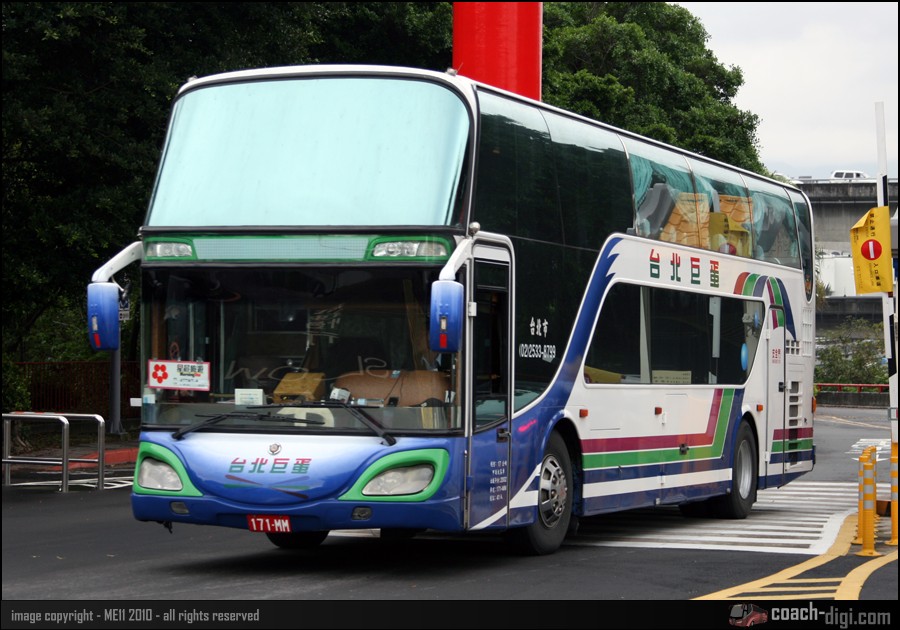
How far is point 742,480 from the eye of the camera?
18047 millimetres

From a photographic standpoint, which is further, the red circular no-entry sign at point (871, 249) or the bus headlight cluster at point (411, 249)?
the red circular no-entry sign at point (871, 249)

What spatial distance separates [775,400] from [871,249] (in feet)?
11.8

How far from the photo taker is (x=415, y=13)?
29156 millimetres

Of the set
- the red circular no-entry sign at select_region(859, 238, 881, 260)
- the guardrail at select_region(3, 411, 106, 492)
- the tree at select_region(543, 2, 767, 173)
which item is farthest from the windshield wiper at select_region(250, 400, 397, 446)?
the tree at select_region(543, 2, 767, 173)

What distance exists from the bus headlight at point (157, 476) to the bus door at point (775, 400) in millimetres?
Answer: 9064

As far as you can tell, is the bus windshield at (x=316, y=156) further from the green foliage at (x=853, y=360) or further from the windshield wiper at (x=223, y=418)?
the green foliage at (x=853, y=360)

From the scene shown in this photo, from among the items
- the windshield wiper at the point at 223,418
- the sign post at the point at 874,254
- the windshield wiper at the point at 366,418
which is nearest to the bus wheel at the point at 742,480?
the sign post at the point at 874,254

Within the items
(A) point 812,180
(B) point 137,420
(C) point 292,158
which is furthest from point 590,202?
(A) point 812,180

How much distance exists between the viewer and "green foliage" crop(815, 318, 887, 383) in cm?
6328

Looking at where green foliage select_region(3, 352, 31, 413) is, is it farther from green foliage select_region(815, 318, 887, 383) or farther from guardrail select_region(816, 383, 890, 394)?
green foliage select_region(815, 318, 887, 383)

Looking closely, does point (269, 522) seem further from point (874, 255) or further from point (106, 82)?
point (106, 82)

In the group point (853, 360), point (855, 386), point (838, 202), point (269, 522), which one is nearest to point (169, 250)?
point (269, 522)

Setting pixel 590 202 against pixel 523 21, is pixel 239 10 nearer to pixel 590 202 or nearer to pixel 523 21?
pixel 523 21

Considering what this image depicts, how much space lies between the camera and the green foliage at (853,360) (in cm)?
6328
